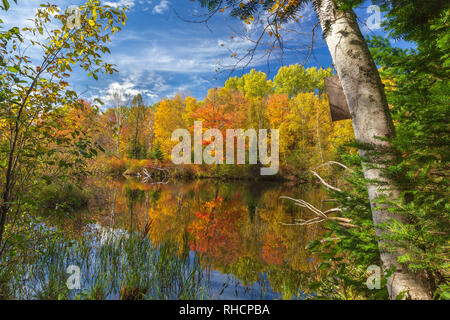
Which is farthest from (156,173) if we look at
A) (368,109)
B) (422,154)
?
(422,154)

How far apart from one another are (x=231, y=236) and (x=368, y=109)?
4.66 metres

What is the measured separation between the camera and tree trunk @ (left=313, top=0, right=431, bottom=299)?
4.75 ft

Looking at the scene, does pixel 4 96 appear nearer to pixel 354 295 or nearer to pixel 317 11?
pixel 317 11

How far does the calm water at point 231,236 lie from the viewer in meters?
3.32

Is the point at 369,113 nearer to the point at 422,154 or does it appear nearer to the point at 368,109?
the point at 368,109

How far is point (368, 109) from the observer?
1512mm

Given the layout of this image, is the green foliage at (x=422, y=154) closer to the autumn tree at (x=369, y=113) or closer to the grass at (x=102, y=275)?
the autumn tree at (x=369, y=113)

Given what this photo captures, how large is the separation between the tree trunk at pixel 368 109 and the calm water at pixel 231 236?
1373 millimetres

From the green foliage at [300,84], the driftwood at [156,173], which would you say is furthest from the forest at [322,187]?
the green foliage at [300,84]

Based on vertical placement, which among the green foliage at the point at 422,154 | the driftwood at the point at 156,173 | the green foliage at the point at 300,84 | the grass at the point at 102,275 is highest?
the green foliage at the point at 300,84

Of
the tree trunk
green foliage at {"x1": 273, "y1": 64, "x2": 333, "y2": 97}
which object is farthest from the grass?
green foliage at {"x1": 273, "y1": 64, "x2": 333, "y2": 97}

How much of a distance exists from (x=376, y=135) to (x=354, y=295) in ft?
5.62

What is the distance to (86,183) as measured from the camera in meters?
8.06
